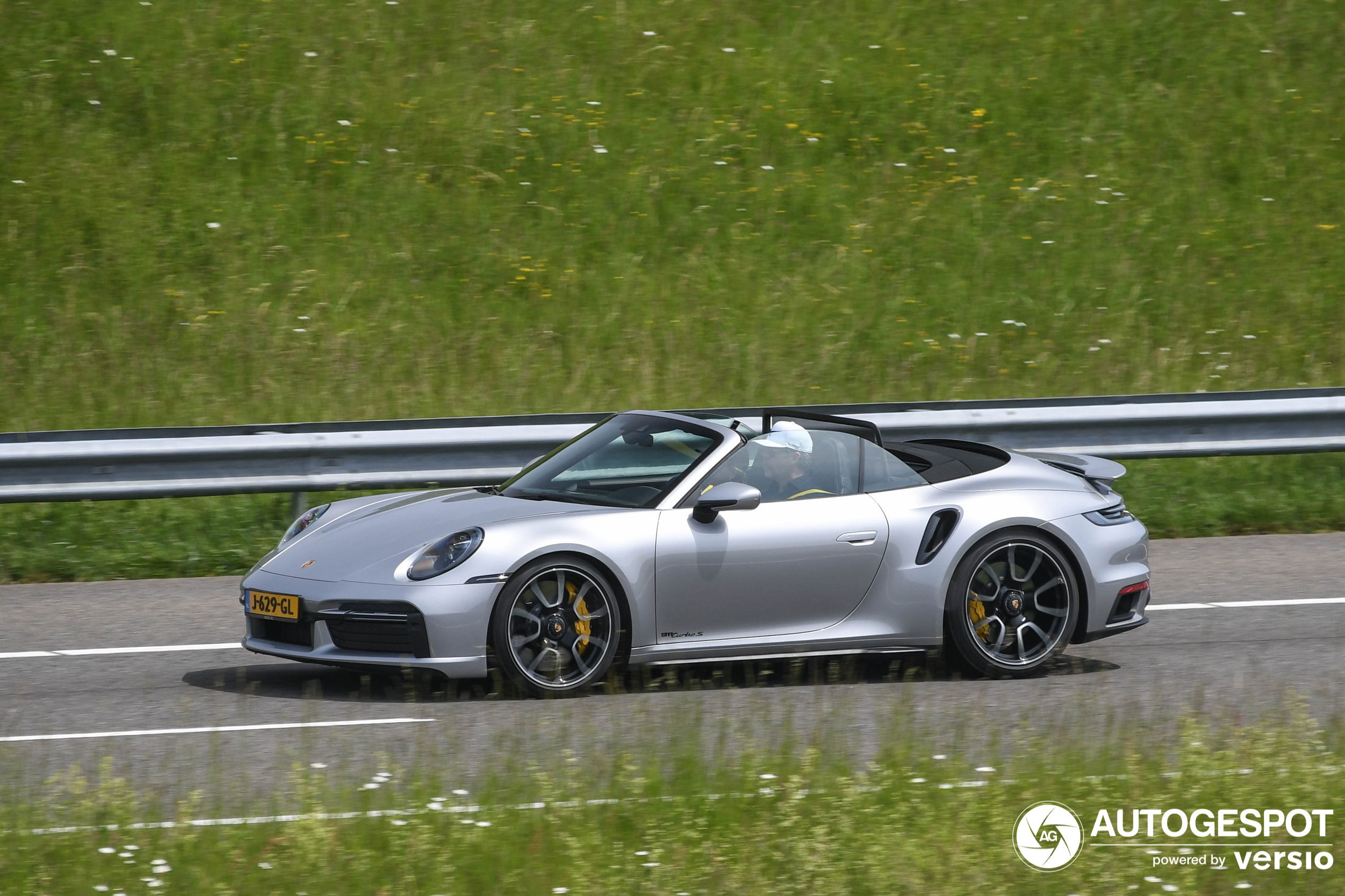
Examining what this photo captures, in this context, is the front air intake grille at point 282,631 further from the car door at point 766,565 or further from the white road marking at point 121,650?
the car door at point 766,565

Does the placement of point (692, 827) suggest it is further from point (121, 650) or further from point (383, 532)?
point (121, 650)

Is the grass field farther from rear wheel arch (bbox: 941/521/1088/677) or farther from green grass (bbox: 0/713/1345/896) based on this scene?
green grass (bbox: 0/713/1345/896)

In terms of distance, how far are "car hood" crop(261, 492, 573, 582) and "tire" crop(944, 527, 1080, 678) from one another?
5.99 ft

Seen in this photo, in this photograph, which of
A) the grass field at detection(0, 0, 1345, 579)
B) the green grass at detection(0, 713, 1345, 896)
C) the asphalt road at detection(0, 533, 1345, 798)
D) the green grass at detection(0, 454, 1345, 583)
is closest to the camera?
the green grass at detection(0, 713, 1345, 896)

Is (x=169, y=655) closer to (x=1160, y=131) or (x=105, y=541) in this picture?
(x=105, y=541)

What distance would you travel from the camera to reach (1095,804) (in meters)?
4.79

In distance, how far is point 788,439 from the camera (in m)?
7.20

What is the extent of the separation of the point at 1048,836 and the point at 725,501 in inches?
99.1

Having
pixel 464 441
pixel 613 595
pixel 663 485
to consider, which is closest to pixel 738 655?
pixel 613 595

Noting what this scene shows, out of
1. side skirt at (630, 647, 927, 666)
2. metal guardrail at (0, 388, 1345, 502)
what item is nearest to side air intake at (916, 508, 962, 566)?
side skirt at (630, 647, 927, 666)

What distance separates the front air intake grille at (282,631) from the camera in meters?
6.57

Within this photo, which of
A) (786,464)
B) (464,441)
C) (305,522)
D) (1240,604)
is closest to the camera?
(786,464)

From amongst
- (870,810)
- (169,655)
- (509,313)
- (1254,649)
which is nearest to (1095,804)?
(870,810)

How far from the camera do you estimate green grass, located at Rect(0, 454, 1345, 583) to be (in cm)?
963
